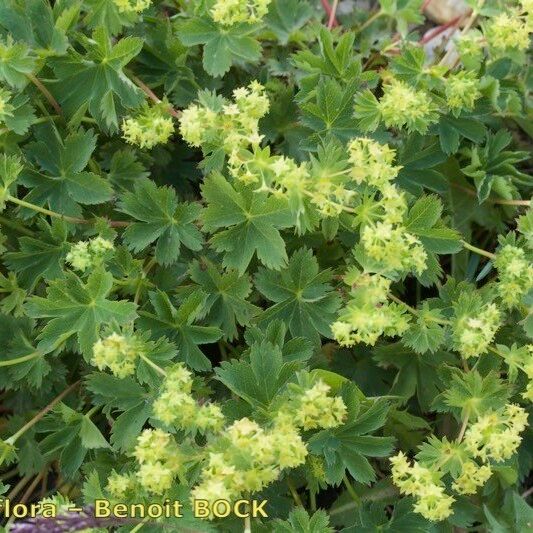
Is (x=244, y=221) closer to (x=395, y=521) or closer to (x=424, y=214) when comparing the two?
(x=424, y=214)

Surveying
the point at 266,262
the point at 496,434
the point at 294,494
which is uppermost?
the point at 266,262

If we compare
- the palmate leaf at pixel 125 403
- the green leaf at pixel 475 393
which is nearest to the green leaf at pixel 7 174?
the palmate leaf at pixel 125 403

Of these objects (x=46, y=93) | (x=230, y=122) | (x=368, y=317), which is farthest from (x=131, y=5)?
(x=368, y=317)

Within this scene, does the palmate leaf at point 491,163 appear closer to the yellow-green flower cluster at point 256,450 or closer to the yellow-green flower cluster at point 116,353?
the yellow-green flower cluster at point 256,450

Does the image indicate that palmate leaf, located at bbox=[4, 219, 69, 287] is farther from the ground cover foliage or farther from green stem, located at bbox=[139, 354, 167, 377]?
green stem, located at bbox=[139, 354, 167, 377]

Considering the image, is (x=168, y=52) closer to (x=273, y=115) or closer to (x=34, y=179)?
(x=273, y=115)

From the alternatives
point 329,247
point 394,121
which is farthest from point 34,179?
point 394,121
